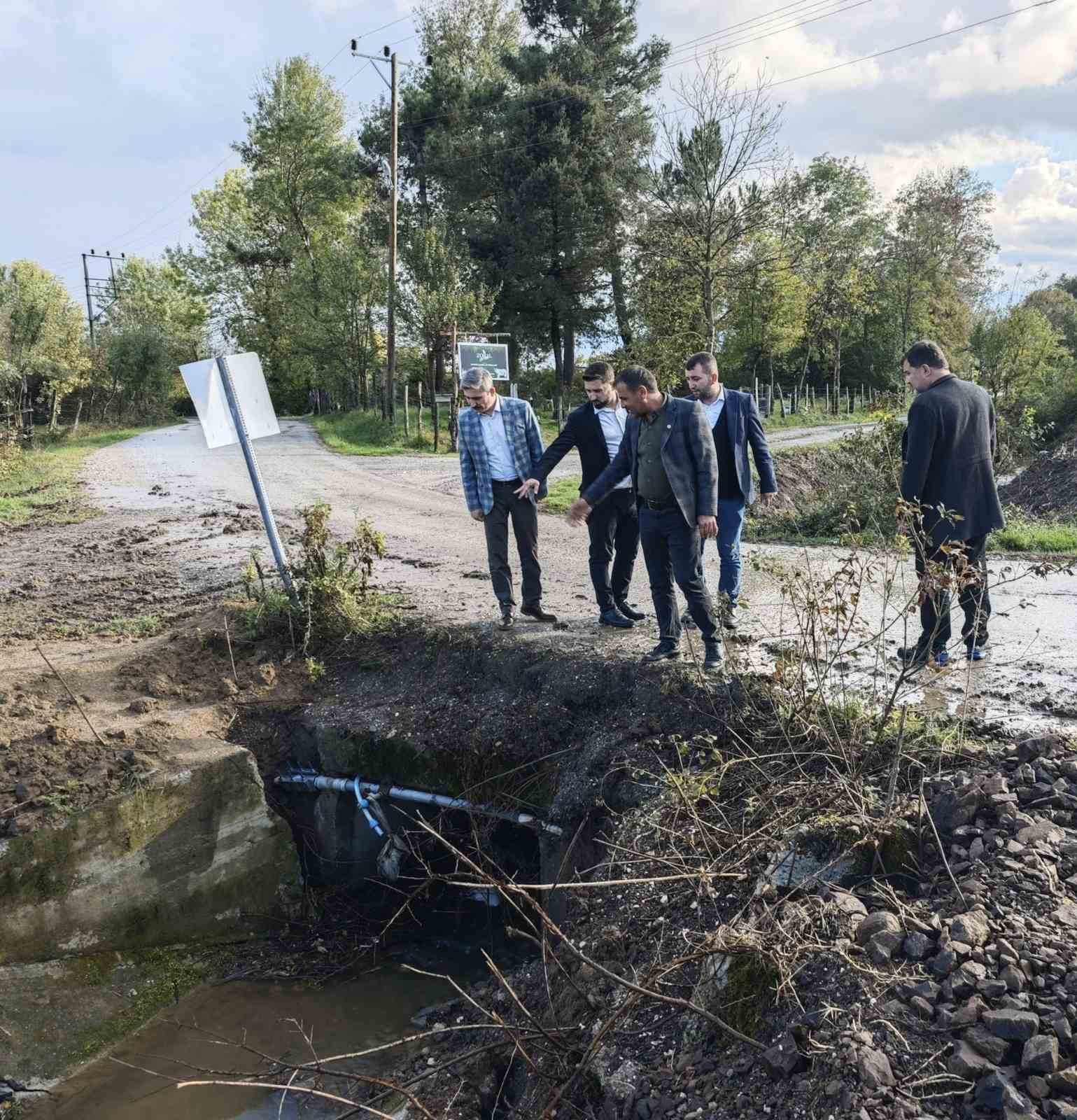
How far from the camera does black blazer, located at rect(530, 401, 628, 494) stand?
6.43 meters

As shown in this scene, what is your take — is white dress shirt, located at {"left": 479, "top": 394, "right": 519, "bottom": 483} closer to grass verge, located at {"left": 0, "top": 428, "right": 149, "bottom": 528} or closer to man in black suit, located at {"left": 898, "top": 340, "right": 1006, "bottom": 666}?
man in black suit, located at {"left": 898, "top": 340, "right": 1006, "bottom": 666}

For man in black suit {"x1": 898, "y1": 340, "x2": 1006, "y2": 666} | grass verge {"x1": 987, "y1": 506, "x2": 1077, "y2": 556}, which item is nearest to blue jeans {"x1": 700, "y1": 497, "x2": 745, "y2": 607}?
man in black suit {"x1": 898, "y1": 340, "x2": 1006, "y2": 666}

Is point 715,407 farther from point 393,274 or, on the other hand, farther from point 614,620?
point 393,274

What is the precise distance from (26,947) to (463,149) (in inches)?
1312

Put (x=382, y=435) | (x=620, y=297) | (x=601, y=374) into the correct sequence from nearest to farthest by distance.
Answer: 1. (x=601, y=374)
2. (x=382, y=435)
3. (x=620, y=297)

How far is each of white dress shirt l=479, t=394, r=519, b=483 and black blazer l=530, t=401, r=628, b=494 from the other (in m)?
0.19

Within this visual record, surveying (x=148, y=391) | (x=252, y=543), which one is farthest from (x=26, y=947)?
(x=148, y=391)

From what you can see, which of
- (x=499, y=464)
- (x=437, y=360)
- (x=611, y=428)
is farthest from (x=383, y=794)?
(x=437, y=360)

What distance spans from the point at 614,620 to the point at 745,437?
65.1 inches

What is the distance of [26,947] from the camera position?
524 cm

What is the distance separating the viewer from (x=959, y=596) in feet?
15.5

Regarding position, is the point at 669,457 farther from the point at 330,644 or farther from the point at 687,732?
the point at 330,644

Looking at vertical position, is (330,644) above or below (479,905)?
above

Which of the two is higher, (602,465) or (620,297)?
(620,297)
